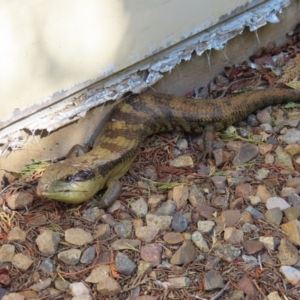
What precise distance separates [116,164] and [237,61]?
163cm

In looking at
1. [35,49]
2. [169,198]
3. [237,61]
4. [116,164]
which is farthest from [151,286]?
[237,61]

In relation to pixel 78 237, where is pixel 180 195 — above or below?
below

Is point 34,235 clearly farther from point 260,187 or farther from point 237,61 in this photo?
Answer: point 237,61

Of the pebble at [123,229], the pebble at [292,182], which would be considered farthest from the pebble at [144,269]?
the pebble at [292,182]

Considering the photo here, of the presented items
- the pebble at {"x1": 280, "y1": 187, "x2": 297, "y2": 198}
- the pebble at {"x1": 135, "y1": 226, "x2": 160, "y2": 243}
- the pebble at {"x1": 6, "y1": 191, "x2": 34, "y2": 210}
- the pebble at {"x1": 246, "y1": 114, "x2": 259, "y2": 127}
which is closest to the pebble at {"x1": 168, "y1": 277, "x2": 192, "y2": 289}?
the pebble at {"x1": 135, "y1": 226, "x2": 160, "y2": 243}

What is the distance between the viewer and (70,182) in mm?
3543

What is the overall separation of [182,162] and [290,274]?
47.9 inches

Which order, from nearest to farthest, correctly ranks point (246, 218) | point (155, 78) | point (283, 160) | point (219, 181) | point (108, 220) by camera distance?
1. point (246, 218)
2. point (108, 220)
3. point (219, 181)
4. point (283, 160)
5. point (155, 78)

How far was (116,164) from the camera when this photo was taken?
383cm

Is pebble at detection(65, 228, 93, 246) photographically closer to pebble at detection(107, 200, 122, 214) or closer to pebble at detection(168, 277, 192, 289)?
pebble at detection(107, 200, 122, 214)

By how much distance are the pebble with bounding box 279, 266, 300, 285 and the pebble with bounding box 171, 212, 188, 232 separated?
640 millimetres

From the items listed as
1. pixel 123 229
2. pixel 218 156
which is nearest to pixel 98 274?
pixel 123 229

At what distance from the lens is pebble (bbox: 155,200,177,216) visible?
139 inches

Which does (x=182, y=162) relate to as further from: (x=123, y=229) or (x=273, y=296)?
(x=273, y=296)
